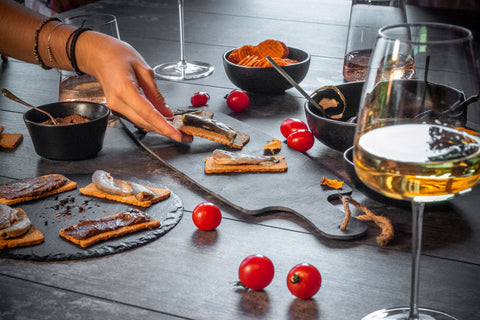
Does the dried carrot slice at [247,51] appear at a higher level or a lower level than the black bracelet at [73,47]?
lower

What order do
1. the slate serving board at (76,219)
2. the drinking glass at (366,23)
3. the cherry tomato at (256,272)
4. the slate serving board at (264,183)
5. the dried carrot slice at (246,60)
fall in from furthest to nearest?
1. the dried carrot slice at (246,60)
2. the drinking glass at (366,23)
3. the slate serving board at (264,183)
4. the slate serving board at (76,219)
5. the cherry tomato at (256,272)

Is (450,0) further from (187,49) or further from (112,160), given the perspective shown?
(112,160)

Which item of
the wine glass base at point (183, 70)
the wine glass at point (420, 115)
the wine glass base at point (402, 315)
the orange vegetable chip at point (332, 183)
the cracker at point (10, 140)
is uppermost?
the wine glass at point (420, 115)

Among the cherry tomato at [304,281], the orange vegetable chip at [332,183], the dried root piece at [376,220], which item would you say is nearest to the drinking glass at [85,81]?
the orange vegetable chip at [332,183]

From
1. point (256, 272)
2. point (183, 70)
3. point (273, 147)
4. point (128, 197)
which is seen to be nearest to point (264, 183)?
point (273, 147)

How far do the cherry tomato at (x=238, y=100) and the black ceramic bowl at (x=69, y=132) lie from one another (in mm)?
432

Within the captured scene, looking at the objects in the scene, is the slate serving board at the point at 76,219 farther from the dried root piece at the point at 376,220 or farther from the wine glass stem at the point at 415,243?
the wine glass stem at the point at 415,243

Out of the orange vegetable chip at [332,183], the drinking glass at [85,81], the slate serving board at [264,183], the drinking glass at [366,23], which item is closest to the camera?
the slate serving board at [264,183]

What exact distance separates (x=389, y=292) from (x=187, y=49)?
5.44 ft

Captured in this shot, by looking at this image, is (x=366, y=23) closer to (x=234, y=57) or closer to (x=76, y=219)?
(x=234, y=57)

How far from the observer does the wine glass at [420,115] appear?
701mm

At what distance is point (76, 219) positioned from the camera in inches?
47.2

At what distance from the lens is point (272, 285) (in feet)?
3.29

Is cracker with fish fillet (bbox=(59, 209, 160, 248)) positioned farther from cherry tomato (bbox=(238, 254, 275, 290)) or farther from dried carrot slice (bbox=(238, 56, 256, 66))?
dried carrot slice (bbox=(238, 56, 256, 66))
